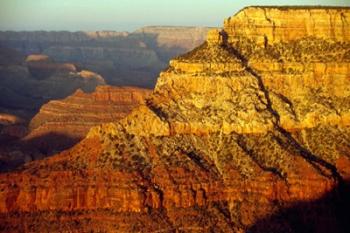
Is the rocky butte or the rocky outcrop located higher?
the rocky butte

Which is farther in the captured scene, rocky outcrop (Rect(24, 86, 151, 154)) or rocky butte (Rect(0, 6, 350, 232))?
rocky outcrop (Rect(24, 86, 151, 154))

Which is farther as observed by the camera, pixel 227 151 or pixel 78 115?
pixel 78 115

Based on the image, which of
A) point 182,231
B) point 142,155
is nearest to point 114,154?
point 142,155

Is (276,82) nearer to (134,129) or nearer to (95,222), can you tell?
(134,129)

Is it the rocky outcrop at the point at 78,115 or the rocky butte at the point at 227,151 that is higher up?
the rocky butte at the point at 227,151

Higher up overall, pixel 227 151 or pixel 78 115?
pixel 227 151
